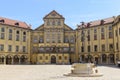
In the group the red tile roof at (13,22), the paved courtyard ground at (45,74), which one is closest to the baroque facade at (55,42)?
the red tile roof at (13,22)

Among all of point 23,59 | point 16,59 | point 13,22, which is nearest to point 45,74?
point 16,59

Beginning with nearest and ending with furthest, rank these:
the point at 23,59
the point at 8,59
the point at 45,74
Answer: the point at 45,74 → the point at 8,59 → the point at 23,59

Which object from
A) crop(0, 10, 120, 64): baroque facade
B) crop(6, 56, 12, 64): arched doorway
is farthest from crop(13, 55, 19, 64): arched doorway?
crop(6, 56, 12, 64): arched doorway

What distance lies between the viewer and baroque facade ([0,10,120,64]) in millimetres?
61375

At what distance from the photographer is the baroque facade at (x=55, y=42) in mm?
61375

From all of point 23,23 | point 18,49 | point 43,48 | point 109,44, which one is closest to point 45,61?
point 43,48

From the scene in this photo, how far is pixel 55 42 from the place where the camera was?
229ft

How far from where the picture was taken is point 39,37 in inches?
2788

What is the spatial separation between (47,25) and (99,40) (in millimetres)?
17231

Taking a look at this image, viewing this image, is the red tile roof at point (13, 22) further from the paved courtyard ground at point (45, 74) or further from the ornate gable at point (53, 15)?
the paved courtyard ground at point (45, 74)

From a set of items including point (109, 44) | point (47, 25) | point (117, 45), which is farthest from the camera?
point (47, 25)

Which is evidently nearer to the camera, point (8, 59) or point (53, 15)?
point (8, 59)

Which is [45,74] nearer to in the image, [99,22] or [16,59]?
[16,59]

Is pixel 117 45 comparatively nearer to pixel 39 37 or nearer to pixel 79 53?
pixel 79 53
